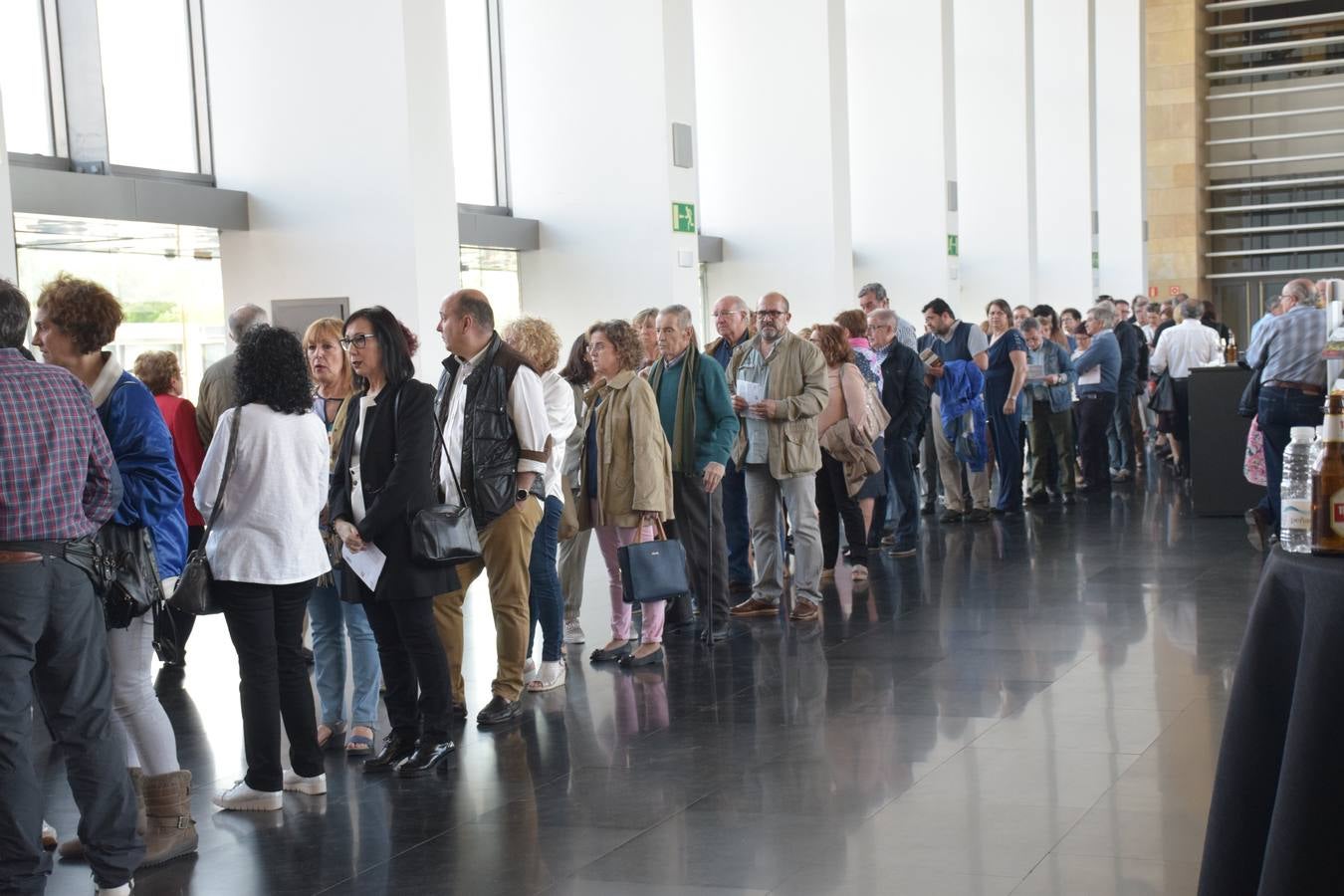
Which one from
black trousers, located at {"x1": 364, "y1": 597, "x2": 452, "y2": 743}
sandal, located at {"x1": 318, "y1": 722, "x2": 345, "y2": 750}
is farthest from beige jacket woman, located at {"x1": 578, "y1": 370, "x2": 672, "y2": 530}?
sandal, located at {"x1": 318, "y1": 722, "x2": 345, "y2": 750}

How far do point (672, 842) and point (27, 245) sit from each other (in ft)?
19.1

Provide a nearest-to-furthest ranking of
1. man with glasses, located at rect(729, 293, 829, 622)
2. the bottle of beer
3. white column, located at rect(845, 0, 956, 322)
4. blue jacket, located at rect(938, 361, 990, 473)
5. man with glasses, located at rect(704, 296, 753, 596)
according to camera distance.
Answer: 1. the bottle of beer
2. man with glasses, located at rect(729, 293, 829, 622)
3. man with glasses, located at rect(704, 296, 753, 596)
4. blue jacket, located at rect(938, 361, 990, 473)
5. white column, located at rect(845, 0, 956, 322)

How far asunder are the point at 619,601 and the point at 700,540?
0.51m

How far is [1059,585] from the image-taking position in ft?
24.7

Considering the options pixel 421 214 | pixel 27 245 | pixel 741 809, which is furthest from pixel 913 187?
Answer: pixel 741 809

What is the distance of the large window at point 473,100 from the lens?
38.1 ft

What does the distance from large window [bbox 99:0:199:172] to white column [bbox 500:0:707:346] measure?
3342 mm

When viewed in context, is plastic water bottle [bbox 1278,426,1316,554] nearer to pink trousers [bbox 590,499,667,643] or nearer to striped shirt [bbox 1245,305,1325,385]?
pink trousers [bbox 590,499,667,643]

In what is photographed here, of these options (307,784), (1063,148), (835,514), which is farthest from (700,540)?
(1063,148)

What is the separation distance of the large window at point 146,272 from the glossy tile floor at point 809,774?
8.05ft

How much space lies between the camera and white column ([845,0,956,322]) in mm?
17062

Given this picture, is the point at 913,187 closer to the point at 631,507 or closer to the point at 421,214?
the point at 421,214

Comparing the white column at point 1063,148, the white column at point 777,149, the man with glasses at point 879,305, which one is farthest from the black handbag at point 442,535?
the white column at point 1063,148

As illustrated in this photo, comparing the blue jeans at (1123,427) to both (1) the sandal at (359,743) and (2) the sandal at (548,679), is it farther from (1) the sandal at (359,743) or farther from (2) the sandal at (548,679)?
(1) the sandal at (359,743)
